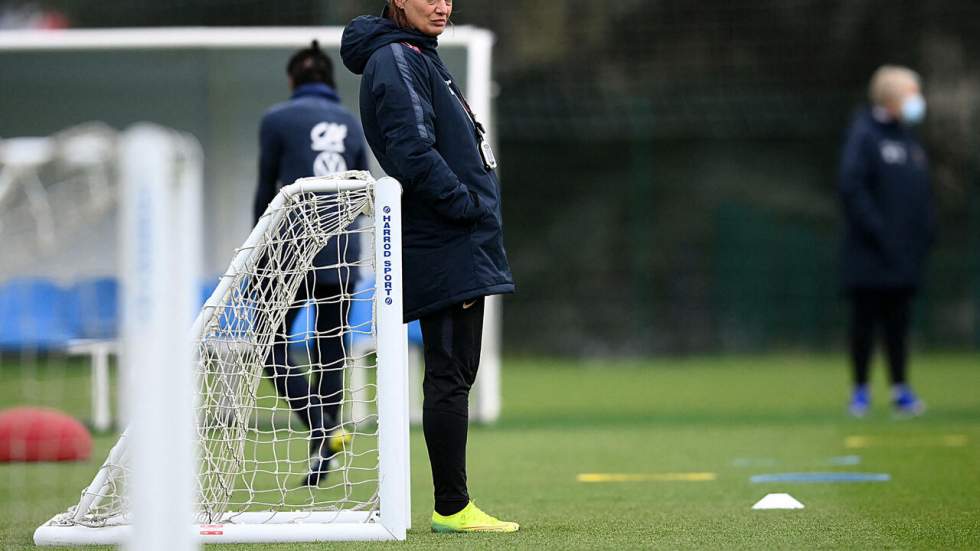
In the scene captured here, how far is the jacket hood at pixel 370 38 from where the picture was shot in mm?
5004

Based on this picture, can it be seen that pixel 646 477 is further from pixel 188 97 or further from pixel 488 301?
pixel 188 97

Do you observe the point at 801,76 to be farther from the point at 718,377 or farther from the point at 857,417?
the point at 857,417

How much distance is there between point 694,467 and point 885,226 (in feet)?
11.7

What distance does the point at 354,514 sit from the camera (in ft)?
16.3

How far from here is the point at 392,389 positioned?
470 centimetres

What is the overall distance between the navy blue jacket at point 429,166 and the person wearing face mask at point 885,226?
5.57m

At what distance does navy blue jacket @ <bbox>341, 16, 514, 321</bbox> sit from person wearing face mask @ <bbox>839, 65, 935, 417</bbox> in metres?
5.57

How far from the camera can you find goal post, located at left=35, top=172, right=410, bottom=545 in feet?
15.5

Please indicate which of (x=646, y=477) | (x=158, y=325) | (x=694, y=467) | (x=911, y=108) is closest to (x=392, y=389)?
(x=158, y=325)

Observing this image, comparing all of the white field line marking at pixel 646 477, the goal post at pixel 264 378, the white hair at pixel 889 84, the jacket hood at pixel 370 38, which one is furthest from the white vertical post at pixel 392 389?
the white hair at pixel 889 84

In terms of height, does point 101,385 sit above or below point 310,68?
below

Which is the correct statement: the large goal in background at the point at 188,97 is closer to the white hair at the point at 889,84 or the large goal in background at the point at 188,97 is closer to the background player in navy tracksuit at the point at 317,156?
the white hair at the point at 889,84

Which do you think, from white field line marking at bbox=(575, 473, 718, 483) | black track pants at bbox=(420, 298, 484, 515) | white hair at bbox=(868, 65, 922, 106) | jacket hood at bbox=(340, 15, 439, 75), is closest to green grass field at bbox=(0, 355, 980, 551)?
white field line marking at bbox=(575, 473, 718, 483)

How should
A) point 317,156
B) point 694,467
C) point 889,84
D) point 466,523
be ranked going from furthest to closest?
1. point 889,84
2. point 694,467
3. point 317,156
4. point 466,523
